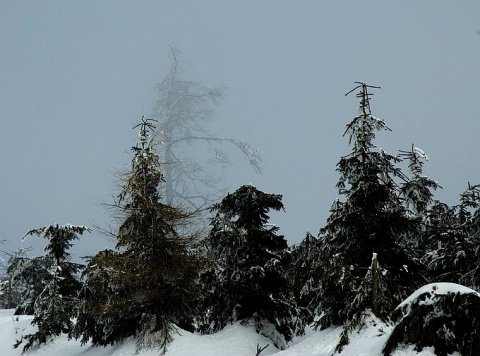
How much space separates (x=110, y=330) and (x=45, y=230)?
24.1ft

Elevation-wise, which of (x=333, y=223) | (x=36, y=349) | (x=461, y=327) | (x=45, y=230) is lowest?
(x=36, y=349)

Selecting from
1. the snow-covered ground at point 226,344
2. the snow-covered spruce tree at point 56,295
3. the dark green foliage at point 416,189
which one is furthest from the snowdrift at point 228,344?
the dark green foliage at point 416,189

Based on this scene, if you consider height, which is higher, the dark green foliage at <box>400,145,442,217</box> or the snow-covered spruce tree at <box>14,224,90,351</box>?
the dark green foliage at <box>400,145,442,217</box>

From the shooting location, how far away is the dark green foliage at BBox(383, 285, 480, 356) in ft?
26.8

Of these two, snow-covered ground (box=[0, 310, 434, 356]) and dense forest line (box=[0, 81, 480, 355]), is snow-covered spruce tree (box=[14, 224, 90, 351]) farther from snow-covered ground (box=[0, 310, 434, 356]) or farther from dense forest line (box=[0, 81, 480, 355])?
dense forest line (box=[0, 81, 480, 355])

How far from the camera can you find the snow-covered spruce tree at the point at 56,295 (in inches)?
858

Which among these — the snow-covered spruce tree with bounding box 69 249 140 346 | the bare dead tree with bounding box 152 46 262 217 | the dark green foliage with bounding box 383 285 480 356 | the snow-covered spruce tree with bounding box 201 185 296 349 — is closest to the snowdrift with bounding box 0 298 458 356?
the dark green foliage with bounding box 383 285 480 356

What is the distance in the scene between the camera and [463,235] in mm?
15500

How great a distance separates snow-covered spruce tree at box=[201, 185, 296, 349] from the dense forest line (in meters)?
0.04

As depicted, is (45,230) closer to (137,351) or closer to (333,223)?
(137,351)

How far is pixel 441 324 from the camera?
8.46 meters

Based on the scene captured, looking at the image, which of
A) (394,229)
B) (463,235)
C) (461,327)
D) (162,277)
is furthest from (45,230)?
(461,327)

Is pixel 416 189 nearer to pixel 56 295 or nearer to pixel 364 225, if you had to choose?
pixel 364 225

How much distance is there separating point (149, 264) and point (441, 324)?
34.0 ft
